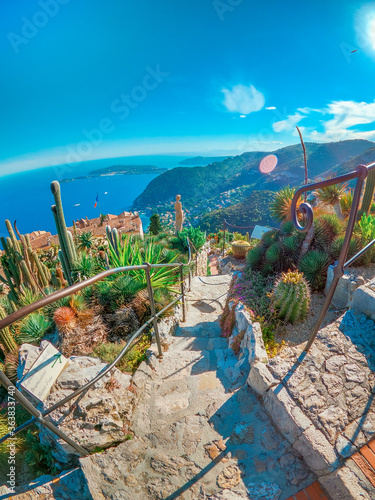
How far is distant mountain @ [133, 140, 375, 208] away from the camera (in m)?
80.1

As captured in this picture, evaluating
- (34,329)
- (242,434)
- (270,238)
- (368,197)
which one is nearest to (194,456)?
(242,434)

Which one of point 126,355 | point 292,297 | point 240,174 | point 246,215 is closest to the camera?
point 126,355

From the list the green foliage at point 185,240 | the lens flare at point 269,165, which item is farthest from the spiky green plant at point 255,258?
the lens flare at point 269,165

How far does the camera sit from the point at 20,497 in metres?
1.50

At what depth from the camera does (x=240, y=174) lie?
375 feet

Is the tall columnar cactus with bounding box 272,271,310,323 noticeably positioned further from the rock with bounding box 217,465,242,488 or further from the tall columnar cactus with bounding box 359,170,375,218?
the tall columnar cactus with bounding box 359,170,375,218

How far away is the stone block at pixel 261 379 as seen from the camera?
6.19 feet

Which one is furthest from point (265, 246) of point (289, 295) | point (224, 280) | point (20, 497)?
point (20, 497)

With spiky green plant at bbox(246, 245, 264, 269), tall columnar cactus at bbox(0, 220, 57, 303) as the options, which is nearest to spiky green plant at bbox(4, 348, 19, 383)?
tall columnar cactus at bbox(0, 220, 57, 303)

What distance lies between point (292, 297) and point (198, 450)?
200 cm

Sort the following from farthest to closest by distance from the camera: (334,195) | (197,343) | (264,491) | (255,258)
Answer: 1. (334,195)
2. (255,258)
3. (197,343)
4. (264,491)

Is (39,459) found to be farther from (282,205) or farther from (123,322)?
(282,205)

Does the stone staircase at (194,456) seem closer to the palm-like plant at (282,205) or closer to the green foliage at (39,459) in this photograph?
the green foliage at (39,459)

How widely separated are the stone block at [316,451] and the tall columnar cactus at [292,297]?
62.8 inches
